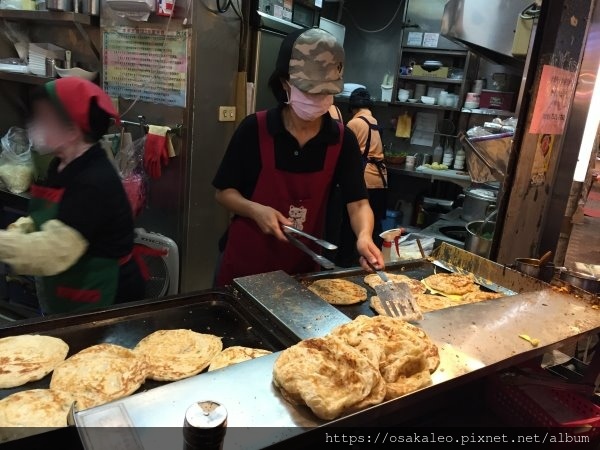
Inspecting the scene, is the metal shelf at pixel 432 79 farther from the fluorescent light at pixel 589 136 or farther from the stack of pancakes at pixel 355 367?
the stack of pancakes at pixel 355 367

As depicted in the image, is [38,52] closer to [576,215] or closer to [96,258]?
[96,258]

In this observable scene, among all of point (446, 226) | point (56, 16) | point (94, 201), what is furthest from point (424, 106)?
point (94, 201)

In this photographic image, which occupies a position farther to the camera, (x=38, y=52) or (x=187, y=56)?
(x=38, y=52)

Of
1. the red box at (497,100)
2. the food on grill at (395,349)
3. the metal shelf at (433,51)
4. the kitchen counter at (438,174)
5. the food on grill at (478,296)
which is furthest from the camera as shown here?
the metal shelf at (433,51)

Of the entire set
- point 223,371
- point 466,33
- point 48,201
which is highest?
point 466,33

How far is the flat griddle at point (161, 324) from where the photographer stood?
143cm

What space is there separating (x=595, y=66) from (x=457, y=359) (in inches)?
93.1

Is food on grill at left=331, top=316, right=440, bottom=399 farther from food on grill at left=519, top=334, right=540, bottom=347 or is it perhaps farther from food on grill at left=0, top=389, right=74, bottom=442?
food on grill at left=0, top=389, right=74, bottom=442

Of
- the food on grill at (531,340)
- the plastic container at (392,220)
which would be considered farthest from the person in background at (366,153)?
the food on grill at (531,340)

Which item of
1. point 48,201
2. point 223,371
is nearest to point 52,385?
point 223,371

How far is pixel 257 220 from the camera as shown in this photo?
6.60 feet

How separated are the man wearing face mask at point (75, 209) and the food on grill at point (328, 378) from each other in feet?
3.41

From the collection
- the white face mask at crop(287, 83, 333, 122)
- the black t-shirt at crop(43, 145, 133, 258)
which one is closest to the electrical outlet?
the white face mask at crop(287, 83, 333, 122)

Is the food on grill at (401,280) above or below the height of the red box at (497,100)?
below
